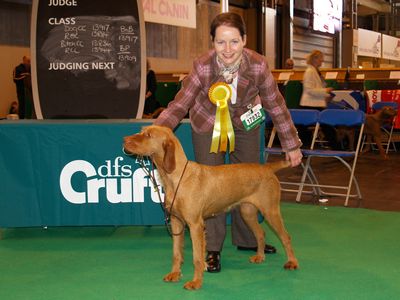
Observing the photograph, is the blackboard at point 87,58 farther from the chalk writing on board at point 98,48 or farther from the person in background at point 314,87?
the person in background at point 314,87

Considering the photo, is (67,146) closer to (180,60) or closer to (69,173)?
(69,173)

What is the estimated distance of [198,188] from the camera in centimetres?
334

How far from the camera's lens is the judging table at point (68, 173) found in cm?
446

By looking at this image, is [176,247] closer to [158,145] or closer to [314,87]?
[158,145]

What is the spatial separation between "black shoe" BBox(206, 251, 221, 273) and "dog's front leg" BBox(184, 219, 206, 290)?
1.11ft

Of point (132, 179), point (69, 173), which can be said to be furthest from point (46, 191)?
point (132, 179)

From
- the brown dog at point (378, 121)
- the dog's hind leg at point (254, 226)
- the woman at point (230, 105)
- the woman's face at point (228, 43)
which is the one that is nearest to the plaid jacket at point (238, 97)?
the woman at point (230, 105)

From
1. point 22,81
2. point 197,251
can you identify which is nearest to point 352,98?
point 22,81

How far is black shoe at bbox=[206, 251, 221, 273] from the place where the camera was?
3709 millimetres

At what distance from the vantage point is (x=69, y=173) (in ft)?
14.7

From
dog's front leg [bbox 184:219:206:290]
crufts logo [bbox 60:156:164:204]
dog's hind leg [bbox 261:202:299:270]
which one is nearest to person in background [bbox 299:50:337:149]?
crufts logo [bbox 60:156:164:204]

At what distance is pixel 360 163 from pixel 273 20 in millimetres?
11637

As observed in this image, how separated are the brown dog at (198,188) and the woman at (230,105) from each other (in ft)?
0.72

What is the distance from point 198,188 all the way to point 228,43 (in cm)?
88
